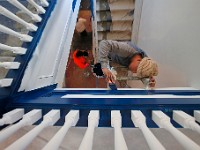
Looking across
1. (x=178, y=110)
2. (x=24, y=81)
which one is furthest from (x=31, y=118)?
(x=178, y=110)

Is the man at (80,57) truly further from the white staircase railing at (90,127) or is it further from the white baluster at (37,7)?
the white staircase railing at (90,127)

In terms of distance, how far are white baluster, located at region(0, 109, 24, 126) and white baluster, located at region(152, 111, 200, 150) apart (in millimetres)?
650

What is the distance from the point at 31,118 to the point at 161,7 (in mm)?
2019

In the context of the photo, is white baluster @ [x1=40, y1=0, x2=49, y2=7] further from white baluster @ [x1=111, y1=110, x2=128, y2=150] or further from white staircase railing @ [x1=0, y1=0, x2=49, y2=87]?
white baluster @ [x1=111, y1=110, x2=128, y2=150]

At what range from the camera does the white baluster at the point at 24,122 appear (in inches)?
27.1

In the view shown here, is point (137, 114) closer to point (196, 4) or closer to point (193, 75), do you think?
point (193, 75)

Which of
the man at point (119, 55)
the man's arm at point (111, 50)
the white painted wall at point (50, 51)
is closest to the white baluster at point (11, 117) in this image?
the white painted wall at point (50, 51)

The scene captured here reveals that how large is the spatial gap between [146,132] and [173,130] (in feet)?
0.33

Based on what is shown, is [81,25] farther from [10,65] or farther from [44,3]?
[10,65]

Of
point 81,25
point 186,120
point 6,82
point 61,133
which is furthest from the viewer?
point 81,25

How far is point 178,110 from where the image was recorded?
0.92m

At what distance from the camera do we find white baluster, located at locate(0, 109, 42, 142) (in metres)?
0.69

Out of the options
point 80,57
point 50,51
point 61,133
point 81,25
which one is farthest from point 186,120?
point 81,25

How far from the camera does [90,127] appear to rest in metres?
0.74
